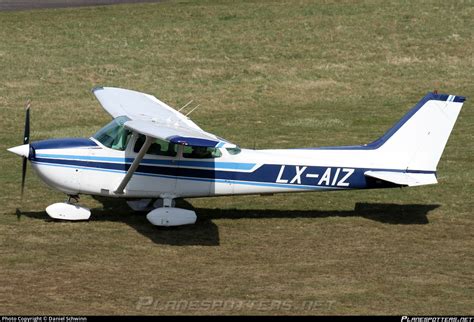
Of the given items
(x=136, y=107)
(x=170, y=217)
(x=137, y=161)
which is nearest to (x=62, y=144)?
(x=137, y=161)

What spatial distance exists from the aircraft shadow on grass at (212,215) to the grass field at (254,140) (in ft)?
0.18

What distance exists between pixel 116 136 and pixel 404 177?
17.8 ft

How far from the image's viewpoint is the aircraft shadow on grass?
711 inches

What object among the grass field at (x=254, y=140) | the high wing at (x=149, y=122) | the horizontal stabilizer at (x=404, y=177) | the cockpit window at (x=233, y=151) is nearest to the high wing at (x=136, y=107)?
the high wing at (x=149, y=122)

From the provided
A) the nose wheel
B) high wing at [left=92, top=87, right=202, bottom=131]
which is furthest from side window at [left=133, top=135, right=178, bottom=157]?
the nose wheel

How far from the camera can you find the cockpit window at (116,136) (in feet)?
59.3

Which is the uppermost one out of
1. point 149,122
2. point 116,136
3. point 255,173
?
point 149,122

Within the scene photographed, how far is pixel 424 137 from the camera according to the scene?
18.6 meters

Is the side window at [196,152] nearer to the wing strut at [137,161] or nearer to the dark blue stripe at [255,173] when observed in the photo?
the dark blue stripe at [255,173]

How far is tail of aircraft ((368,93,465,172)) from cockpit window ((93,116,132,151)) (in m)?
4.67

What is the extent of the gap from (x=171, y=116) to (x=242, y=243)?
339cm

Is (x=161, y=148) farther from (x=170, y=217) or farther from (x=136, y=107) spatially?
(x=136, y=107)

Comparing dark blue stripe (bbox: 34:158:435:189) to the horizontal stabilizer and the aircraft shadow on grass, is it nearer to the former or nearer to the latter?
the horizontal stabilizer

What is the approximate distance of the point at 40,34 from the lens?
3744 cm
